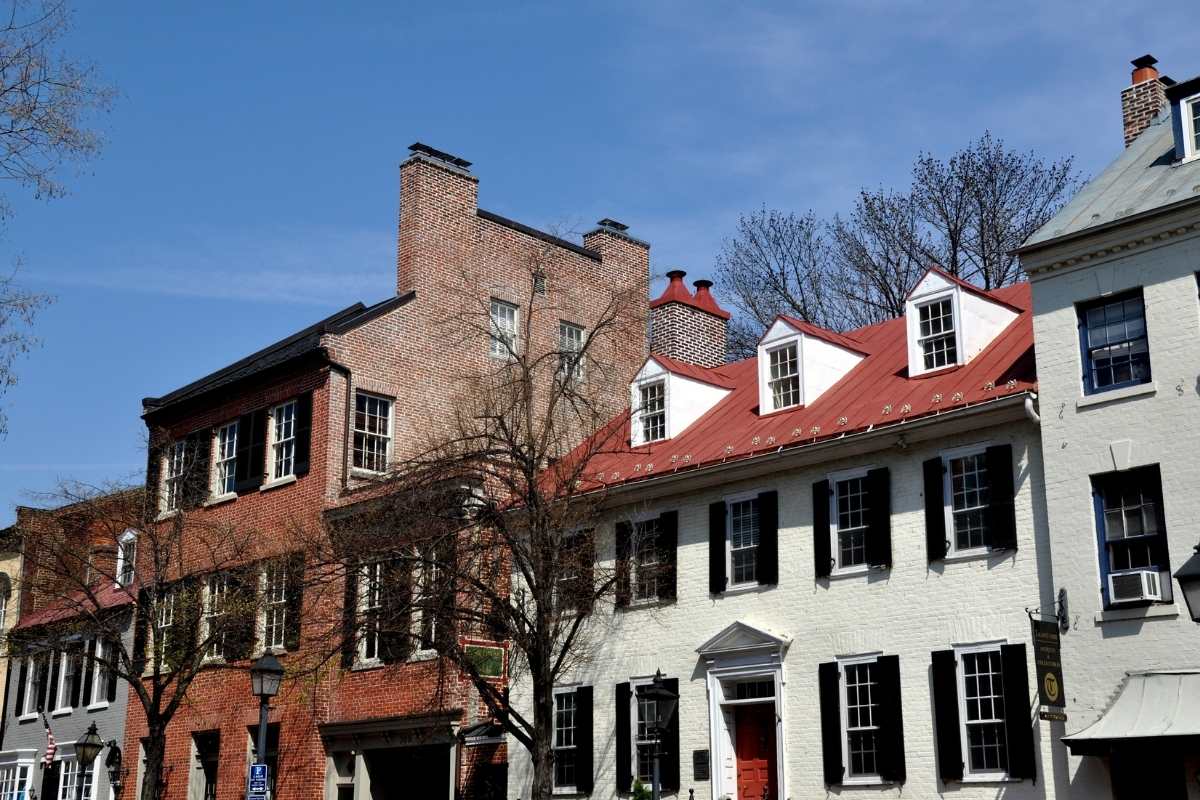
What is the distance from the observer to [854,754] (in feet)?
73.7

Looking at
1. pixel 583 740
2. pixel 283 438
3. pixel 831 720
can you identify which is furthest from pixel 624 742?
pixel 283 438

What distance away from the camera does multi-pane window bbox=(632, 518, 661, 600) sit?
2612cm

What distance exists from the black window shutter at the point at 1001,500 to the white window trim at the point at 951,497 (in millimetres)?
137

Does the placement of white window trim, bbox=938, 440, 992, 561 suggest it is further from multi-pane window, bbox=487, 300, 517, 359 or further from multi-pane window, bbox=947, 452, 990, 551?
multi-pane window, bbox=487, 300, 517, 359

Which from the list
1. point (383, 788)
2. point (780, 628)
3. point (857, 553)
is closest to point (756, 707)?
point (780, 628)

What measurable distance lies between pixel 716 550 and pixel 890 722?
4.61 meters

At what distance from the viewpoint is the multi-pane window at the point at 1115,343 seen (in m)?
20.5

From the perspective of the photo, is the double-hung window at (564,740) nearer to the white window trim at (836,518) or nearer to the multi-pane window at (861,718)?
the multi-pane window at (861,718)

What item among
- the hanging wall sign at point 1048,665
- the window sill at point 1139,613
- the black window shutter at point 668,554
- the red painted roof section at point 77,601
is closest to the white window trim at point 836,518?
the black window shutter at point 668,554

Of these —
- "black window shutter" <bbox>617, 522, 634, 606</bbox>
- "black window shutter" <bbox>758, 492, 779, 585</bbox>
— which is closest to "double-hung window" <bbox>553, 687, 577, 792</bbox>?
"black window shutter" <bbox>617, 522, 634, 606</bbox>

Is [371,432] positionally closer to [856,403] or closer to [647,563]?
[647,563]

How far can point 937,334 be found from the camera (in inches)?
957

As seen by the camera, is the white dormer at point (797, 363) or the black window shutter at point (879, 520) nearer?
the black window shutter at point (879, 520)

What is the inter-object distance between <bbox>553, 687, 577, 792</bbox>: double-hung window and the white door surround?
3.22 m
